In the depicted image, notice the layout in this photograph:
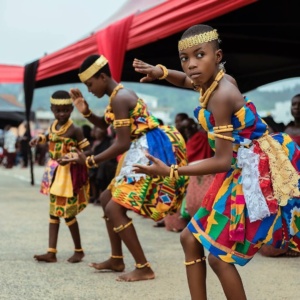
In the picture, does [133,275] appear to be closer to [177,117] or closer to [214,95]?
[214,95]

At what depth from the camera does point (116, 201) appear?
157 inches

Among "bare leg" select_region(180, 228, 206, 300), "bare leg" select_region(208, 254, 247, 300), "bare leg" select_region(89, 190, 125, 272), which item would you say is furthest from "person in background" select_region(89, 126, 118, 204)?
"bare leg" select_region(208, 254, 247, 300)

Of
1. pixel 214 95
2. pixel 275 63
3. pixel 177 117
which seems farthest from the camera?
pixel 275 63

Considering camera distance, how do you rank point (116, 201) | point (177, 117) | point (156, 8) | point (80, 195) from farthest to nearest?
1. point (177, 117)
2. point (156, 8)
3. point (80, 195)
4. point (116, 201)

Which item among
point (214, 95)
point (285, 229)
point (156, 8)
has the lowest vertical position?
point (285, 229)

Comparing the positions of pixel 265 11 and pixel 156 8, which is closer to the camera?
pixel 156 8

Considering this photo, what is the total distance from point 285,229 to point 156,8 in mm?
3836

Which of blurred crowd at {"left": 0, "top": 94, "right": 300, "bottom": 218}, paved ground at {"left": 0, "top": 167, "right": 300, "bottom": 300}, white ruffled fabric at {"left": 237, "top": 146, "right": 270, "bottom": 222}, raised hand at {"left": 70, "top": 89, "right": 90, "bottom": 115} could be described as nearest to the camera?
white ruffled fabric at {"left": 237, "top": 146, "right": 270, "bottom": 222}

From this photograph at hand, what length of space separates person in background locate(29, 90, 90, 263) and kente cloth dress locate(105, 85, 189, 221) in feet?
2.06

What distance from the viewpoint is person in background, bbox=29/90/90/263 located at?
4660 millimetres

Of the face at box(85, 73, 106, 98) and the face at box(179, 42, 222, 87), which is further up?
the face at box(85, 73, 106, 98)

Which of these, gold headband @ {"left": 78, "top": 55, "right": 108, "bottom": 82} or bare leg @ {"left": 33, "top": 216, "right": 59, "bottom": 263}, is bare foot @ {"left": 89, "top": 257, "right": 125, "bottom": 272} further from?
gold headband @ {"left": 78, "top": 55, "right": 108, "bottom": 82}

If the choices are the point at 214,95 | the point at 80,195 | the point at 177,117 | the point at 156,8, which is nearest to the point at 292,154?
the point at 214,95

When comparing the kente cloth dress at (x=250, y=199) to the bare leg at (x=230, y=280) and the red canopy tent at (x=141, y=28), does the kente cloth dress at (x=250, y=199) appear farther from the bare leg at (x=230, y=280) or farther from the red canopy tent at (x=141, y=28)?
the red canopy tent at (x=141, y=28)
